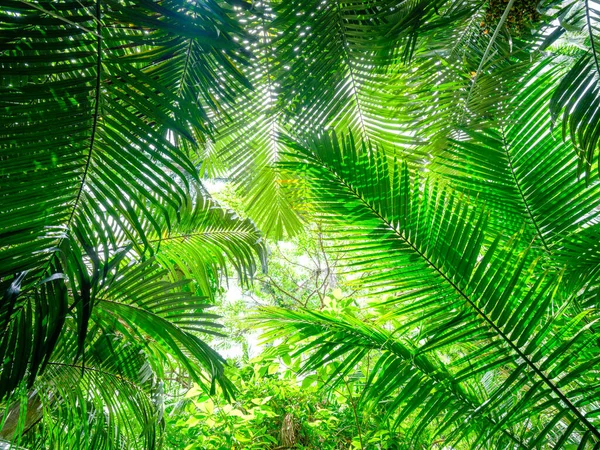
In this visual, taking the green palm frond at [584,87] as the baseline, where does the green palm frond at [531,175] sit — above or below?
below

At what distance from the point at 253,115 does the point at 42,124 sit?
123 centimetres

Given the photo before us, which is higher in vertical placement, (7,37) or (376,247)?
(7,37)

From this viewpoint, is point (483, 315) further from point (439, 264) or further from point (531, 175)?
point (531, 175)

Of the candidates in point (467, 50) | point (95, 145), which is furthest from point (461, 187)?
point (95, 145)

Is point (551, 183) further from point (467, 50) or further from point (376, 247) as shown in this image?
point (467, 50)

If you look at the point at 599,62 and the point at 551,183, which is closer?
the point at 599,62

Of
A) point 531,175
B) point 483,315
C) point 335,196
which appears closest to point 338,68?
point 335,196

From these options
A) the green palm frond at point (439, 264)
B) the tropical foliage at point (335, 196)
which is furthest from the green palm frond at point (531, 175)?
the green palm frond at point (439, 264)

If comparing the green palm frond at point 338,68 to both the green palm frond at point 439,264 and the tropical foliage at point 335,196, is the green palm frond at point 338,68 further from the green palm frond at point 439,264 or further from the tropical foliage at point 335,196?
the green palm frond at point 439,264

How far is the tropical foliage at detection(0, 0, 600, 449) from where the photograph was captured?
29.5 inches

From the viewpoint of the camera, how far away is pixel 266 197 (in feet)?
7.55

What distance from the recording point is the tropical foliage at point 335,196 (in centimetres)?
75

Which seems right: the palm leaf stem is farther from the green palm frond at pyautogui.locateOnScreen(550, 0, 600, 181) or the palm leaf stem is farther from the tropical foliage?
the green palm frond at pyautogui.locateOnScreen(550, 0, 600, 181)

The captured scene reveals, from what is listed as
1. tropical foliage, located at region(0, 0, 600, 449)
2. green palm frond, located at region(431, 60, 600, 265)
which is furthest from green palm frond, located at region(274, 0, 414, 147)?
green palm frond, located at region(431, 60, 600, 265)
